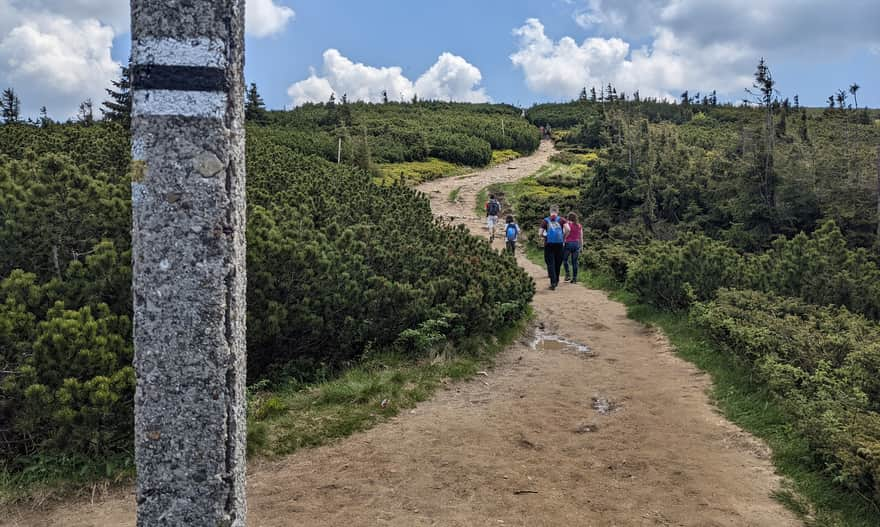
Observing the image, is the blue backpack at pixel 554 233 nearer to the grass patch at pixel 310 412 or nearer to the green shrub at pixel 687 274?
the green shrub at pixel 687 274

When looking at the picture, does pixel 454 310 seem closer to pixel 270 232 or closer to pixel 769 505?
pixel 270 232

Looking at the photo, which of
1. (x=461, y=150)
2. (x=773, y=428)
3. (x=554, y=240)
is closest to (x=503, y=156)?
(x=461, y=150)

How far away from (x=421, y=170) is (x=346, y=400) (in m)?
28.3

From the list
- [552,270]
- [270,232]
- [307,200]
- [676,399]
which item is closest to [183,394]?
[270,232]

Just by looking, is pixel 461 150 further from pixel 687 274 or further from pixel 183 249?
pixel 183 249

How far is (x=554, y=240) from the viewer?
12.6m

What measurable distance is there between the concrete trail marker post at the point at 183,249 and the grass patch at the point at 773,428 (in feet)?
14.5

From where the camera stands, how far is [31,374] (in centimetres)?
455

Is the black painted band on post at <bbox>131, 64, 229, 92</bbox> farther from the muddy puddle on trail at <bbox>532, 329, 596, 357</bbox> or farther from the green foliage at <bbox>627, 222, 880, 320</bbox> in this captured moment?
the green foliage at <bbox>627, 222, 880, 320</bbox>

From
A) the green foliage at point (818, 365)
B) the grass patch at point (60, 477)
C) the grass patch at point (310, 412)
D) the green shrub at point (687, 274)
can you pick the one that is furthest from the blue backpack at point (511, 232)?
the grass patch at point (60, 477)

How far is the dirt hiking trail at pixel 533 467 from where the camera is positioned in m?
4.47

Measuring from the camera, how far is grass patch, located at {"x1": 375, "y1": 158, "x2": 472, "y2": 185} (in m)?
31.1

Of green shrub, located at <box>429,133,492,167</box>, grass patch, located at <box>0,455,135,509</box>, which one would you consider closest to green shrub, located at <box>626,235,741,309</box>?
grass patch, located at <box>0,455,135,509</box>

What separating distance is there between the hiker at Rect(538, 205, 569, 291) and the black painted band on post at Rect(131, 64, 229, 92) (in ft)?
36.0
